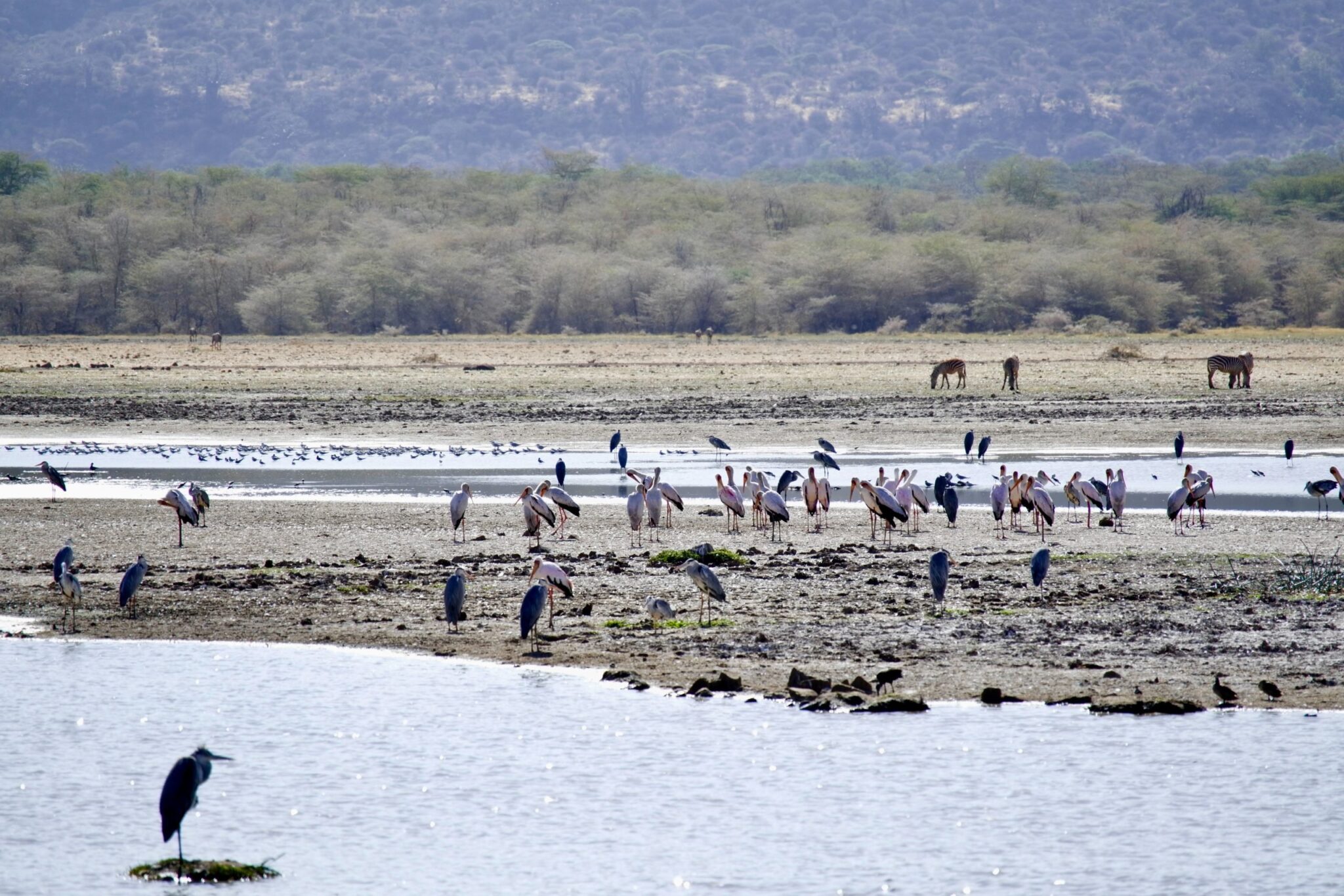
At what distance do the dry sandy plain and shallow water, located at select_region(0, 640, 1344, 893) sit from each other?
0.56m

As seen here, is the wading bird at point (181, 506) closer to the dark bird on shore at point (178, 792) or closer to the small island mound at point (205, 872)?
the small island mound at point (205, 872)

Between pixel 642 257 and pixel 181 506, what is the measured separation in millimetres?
49498

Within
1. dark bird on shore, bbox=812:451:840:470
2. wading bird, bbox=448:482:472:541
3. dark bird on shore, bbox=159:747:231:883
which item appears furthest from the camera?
dark bird on shore, bbox=812:451:840:470

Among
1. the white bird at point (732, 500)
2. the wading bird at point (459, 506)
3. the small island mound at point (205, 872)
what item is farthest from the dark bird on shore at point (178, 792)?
the white bird at point (732, 500)

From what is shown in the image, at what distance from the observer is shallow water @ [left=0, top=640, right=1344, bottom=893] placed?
6.39m

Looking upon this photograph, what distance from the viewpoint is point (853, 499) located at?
52.3 ft

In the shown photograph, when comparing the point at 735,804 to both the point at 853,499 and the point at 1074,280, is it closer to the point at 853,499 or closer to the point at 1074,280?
the point at 853,499

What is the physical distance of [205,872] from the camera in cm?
641

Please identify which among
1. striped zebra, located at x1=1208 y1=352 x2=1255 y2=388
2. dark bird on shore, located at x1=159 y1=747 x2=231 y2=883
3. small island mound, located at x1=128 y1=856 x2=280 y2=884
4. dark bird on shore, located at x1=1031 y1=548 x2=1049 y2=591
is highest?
striped zebra, located at x1=1208 y1=352 x2=1255 y2=388

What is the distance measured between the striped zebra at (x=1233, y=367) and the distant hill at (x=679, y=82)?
129 meters

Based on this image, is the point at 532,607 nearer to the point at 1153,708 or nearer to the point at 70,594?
the point at 70,594

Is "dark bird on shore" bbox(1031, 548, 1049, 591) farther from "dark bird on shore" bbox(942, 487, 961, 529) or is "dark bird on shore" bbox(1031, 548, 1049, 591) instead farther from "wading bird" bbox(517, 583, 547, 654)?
"wading bird" bbox(517, 583, 547, 654)

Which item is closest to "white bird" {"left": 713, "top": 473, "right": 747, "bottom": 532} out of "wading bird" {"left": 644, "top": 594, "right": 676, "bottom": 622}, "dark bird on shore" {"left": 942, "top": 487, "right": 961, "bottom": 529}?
"dark bird on shore" {"left": 942, "top": 487, "right": 961, "bottom": 529}

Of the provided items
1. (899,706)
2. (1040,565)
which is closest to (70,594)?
(899,706)
